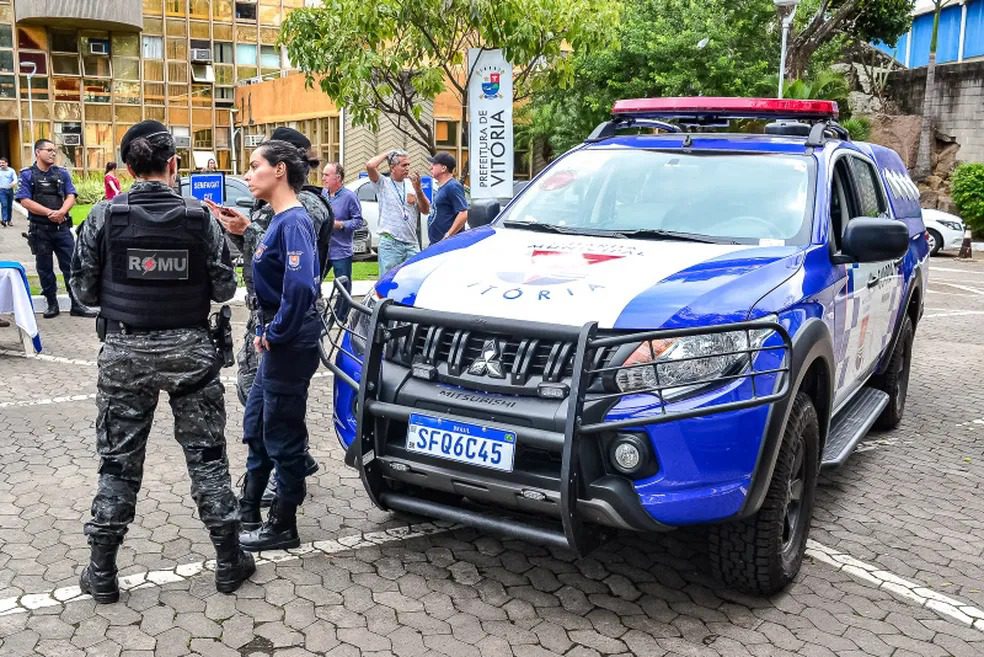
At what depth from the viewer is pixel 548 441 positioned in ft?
10.7

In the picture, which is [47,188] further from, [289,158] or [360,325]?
[360,325]

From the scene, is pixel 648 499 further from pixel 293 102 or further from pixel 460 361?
pixel 293 102

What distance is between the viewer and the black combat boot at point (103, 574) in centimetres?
369

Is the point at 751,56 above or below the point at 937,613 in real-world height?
above

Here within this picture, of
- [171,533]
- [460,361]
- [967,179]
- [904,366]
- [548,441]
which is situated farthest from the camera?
[967,179]

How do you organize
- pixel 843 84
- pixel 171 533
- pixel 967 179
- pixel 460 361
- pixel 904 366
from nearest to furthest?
pixel 460 361, pixel 171 533, pixel 904 366, pixel 967 179, pixel 843 84

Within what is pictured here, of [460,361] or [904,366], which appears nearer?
[460,361]

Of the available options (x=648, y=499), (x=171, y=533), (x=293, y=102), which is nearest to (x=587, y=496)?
(x=648, y=499)

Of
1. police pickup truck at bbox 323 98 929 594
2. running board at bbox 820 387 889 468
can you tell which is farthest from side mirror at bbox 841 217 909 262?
running board at bbox 820 387 889 468

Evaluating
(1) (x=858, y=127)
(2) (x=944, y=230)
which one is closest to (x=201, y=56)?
(1) (x=858, y=127)

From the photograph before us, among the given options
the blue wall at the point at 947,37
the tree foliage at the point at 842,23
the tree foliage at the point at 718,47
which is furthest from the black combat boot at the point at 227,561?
the blue wall at the point at 947,37

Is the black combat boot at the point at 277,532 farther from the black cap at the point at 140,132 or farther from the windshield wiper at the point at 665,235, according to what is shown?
the windshield wiper at the point at 665,235

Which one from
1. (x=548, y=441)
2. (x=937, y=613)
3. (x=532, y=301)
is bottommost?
(x=937, y=613)

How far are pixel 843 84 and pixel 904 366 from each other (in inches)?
753
